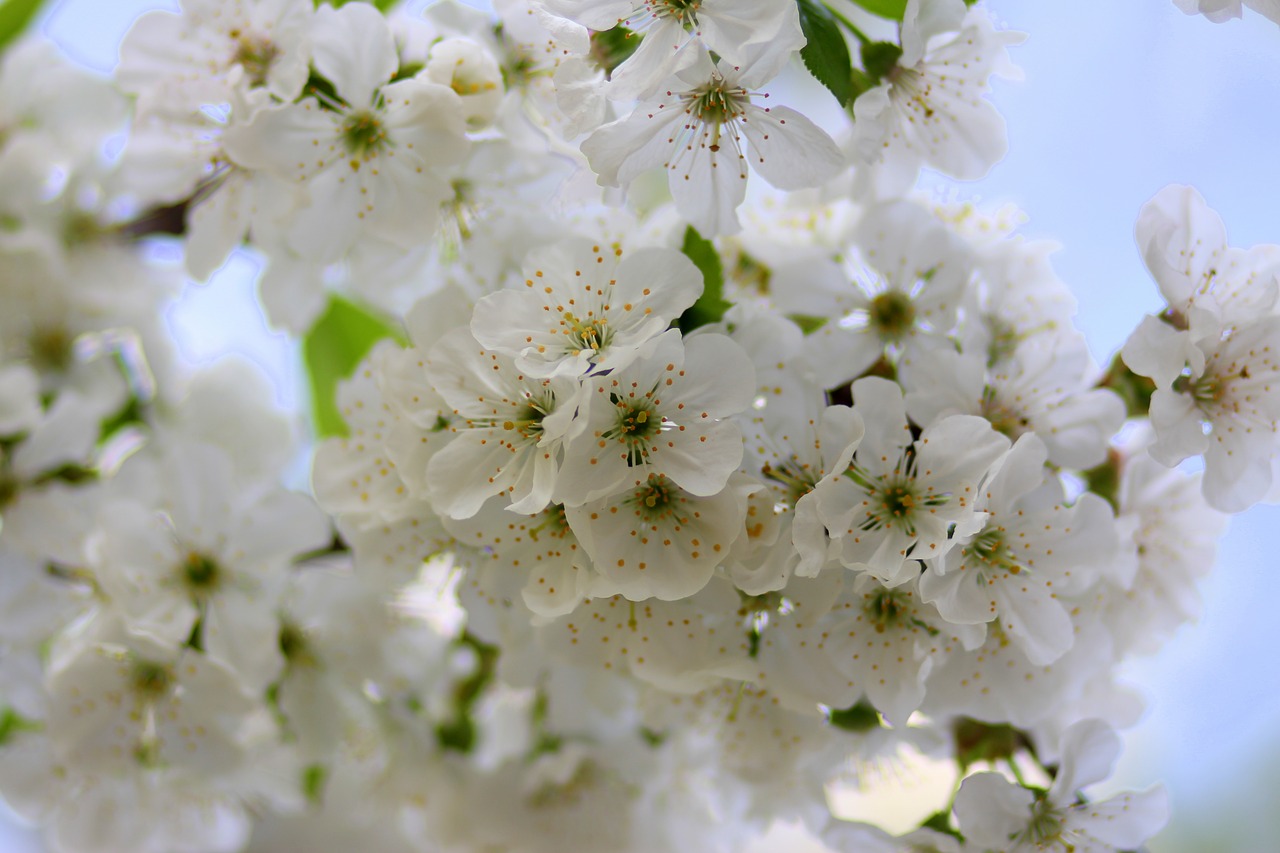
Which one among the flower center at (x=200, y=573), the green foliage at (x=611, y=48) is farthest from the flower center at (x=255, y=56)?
the flower center at (x=200, y=573)

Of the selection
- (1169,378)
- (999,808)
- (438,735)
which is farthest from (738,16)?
(438,735)

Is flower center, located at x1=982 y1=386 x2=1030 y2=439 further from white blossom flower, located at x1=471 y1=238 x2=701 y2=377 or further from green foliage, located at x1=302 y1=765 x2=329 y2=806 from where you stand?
green foliage, located at x1=302 y1=765 x2=329 y2=806

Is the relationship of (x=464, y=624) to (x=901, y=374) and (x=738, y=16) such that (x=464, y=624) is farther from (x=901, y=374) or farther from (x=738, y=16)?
(x=738, y=16)

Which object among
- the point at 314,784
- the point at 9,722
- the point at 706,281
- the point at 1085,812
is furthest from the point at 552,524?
the point at 9,722

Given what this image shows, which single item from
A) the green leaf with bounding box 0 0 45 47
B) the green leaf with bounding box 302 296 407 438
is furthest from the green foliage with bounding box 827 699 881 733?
the green leaf with bounding box 0 0 45 47

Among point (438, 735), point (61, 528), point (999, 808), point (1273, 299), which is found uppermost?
point (1273, 299)

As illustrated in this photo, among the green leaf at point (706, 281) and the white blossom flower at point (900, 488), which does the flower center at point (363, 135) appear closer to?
the green leaf at point (706, 281)
